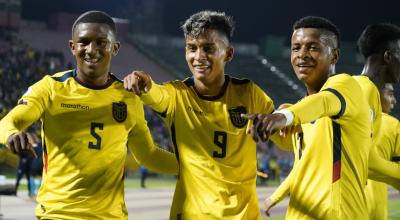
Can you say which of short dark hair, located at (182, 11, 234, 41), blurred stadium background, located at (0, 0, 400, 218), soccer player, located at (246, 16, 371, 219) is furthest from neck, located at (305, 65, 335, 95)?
blurred stadium background, located at (0, 0, 400, 218)

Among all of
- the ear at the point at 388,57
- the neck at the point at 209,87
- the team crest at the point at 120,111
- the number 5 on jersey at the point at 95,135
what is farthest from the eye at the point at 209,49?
the ear at the point at 388,57

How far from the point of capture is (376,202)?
428 centimetres

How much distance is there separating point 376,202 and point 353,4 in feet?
105

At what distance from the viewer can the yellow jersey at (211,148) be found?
307cm

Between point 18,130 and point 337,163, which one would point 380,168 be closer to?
point 337,163

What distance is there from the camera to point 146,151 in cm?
364

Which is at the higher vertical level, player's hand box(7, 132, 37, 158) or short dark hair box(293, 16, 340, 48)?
short dark hair box(293, 16, 340, 48)

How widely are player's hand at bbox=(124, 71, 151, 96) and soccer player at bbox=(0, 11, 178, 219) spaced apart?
0.56m

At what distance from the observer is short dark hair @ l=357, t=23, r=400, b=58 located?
3875mm

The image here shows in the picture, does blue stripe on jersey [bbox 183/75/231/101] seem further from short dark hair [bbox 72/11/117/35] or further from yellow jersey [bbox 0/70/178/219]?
short dark hair [bbox 72/11/117/35]

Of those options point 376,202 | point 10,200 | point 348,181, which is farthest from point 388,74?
point 10,200

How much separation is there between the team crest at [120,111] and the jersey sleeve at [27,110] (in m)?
0.40

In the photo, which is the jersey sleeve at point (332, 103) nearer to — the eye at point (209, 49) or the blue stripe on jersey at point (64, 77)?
the eye at point (209, 49)

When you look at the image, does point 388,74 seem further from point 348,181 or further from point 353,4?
point 353,4
